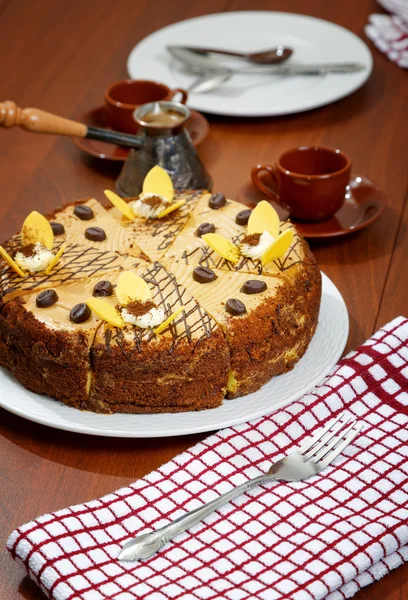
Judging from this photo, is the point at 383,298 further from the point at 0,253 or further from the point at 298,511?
the point at 0,253

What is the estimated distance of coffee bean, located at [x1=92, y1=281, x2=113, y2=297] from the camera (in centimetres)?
175

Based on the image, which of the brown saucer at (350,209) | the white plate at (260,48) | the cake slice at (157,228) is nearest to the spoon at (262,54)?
the white plate at (260,48)

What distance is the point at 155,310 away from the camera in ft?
5.49

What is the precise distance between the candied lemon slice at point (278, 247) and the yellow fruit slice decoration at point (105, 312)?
1.12 ft

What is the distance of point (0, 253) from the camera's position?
1.86 metres

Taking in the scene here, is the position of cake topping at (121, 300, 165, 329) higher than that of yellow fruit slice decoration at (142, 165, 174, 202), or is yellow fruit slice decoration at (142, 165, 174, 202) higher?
yellow fruit slice decoration at (142, 165, 174, 202)

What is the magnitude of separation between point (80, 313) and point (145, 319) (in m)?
0.12

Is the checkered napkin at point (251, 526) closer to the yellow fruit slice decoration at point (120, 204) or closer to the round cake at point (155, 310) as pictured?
the round cake at point (155, 310)

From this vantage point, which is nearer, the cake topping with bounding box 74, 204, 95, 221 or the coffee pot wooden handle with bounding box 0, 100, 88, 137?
the cake topping with bounding box 74, 204, 95, 221

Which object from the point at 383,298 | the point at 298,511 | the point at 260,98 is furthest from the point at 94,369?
the point at 260,98

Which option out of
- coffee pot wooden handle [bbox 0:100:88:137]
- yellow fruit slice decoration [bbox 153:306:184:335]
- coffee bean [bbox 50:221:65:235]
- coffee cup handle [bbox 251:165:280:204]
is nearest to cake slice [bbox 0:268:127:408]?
yellow fruit slice decoration [bbox 153:306:184:335]

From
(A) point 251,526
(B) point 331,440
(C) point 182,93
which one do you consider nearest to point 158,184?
(C) point 182,93

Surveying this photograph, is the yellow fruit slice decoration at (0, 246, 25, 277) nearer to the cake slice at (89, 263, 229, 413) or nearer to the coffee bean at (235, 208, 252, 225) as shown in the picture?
the cake slice at (89, 263, 229, 413)

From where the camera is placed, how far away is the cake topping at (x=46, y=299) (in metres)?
1.71
